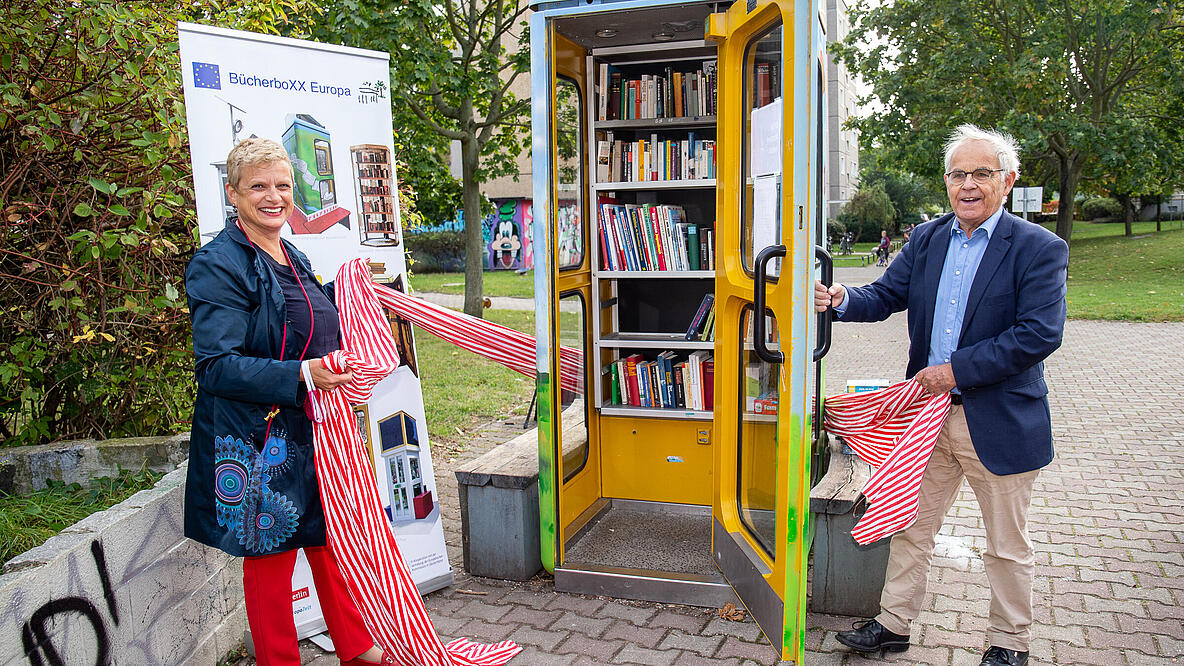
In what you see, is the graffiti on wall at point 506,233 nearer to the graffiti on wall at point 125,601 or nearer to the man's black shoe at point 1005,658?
the graffiti on wall at point 125,601

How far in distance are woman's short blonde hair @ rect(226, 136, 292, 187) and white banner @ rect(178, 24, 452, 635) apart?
584 mm

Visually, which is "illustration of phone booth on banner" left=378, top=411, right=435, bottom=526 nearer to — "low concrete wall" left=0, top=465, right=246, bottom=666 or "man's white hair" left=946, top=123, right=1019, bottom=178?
"low concrete wall" left=0, top=465, right=246, bottom=666

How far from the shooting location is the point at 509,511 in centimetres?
427

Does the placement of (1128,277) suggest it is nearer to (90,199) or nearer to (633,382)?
(633,382)

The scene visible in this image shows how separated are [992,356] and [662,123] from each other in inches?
91.5

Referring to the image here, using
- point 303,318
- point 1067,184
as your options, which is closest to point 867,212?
point 1067,184

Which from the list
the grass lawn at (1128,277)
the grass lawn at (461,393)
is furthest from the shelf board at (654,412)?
the grass lawn at (1128,277)

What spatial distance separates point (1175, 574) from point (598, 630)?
297cm

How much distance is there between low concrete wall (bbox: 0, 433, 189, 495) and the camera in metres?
3.88

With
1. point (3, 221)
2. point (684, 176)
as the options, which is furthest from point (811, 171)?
point (3, 221)

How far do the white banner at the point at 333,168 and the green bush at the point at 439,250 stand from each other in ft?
A: 91.4

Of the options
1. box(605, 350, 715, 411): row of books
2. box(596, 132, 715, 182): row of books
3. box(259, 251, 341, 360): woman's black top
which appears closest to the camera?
box(259, 251, 341, 360): woman's black top

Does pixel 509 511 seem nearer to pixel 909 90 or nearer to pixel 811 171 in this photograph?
pixel 811 171

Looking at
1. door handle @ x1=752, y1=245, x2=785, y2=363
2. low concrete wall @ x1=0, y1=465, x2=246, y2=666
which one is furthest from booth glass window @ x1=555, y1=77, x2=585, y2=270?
low concrete wall @ x1=0, y1=465, x2=246, y2=666
